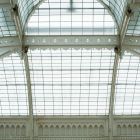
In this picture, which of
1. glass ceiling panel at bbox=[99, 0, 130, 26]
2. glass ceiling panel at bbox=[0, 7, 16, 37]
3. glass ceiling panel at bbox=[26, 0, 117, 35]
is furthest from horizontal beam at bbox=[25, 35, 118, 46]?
glass ceiling panel at bbox=[99, 0, 130, 26]

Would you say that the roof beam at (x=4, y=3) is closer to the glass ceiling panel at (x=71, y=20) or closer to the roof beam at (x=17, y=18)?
the roof beam at (x=17, y=18)

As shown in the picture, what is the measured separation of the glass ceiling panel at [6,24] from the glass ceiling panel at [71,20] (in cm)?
206

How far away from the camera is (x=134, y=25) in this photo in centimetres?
4531

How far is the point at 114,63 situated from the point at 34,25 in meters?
10.3

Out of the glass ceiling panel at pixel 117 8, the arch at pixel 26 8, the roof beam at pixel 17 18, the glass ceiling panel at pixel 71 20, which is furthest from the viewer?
the glass ceiling panel at pixel 71 20

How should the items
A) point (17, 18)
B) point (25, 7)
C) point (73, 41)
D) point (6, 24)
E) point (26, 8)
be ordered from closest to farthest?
point (17, 18)
point (25, 7)
point (6, 24)
point (26, 8)
point (73, 41)

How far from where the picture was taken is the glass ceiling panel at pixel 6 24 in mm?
43781

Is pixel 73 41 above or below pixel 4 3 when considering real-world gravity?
below

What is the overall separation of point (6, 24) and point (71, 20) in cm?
717

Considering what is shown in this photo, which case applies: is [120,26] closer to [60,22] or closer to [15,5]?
[60,22]

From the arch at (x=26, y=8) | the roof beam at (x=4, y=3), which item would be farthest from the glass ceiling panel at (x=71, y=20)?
the roof beam at (x=4, y=3)

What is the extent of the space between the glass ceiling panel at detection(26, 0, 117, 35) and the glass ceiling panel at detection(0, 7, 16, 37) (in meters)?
2.06

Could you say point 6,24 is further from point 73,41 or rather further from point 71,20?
point 73,41

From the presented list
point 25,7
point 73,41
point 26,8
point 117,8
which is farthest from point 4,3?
point 117,8
